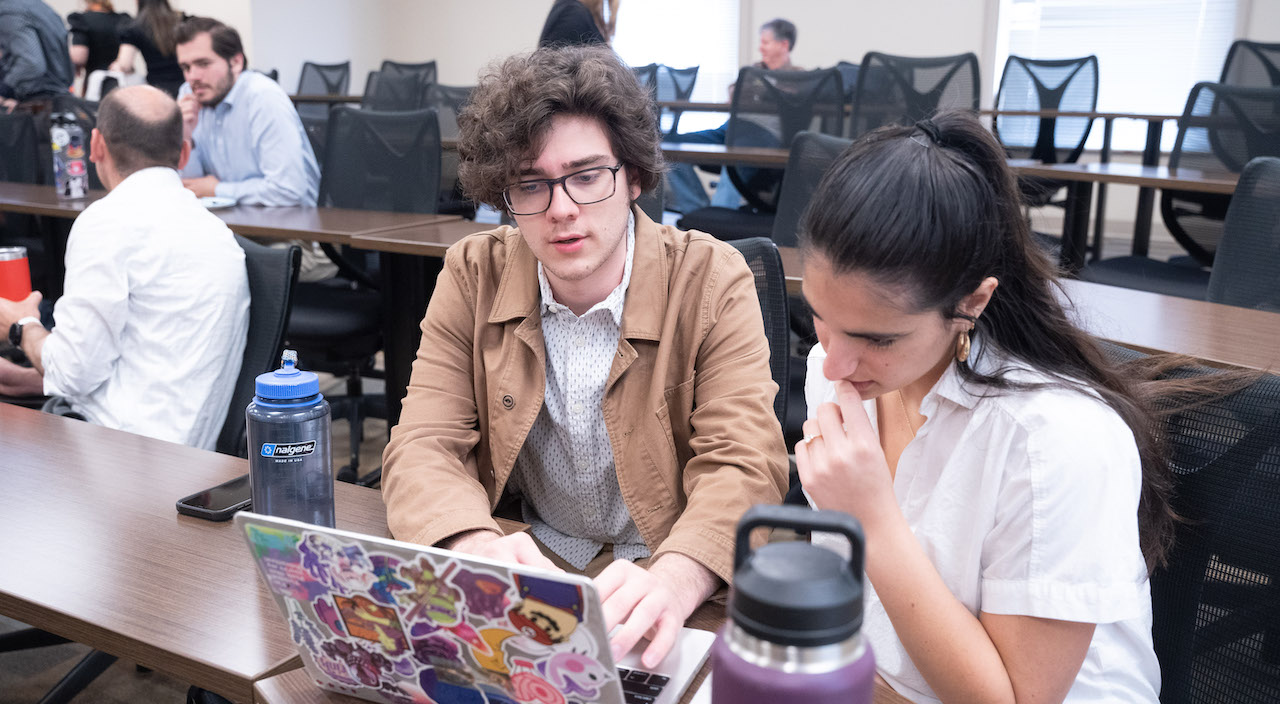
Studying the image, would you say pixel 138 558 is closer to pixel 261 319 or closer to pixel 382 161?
pixel 261 319

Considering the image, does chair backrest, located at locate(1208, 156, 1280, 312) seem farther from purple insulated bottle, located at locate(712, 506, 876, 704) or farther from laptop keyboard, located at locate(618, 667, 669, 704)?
purple insulated bottle, located at locate(712, 506, 876, 704)

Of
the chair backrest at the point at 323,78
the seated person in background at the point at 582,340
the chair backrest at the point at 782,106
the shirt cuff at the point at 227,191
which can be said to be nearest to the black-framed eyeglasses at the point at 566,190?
the seated person in background at the point at 582,340

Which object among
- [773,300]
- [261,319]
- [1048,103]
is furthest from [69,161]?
[1048,103]

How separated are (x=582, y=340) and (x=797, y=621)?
91 centimetres

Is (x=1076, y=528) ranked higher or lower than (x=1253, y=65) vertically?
lower

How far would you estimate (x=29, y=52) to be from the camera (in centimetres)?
466

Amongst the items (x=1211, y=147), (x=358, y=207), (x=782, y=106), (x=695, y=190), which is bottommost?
(x=695, y=190)

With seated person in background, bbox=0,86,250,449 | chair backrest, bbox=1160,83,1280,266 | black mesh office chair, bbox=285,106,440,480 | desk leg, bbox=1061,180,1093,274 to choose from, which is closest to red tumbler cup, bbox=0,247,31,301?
seated person in background, bbox=0,86,250,449

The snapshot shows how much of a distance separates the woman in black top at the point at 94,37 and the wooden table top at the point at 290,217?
2591mm

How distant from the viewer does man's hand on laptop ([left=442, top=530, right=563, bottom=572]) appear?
1007 mm

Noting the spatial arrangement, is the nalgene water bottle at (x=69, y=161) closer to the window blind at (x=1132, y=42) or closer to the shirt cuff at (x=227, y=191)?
the shirt cuff at (x=227, y=191)

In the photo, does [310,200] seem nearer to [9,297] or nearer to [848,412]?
[9,297]

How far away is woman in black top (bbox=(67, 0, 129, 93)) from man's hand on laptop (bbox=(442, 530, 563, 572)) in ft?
18.5

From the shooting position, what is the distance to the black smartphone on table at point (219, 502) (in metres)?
1.16
